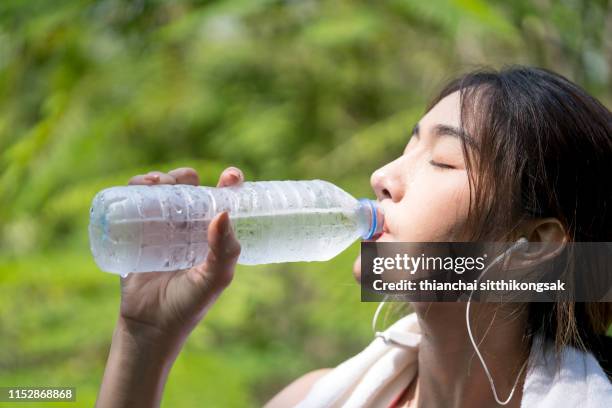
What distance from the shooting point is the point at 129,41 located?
9.23ft

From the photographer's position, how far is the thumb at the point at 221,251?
85 centimetres

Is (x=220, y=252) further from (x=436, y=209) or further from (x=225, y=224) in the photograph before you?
(x=436, y=209)

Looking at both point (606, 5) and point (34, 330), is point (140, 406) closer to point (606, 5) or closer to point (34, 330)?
point (34, 330)

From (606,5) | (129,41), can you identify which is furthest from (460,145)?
A: (129,41)

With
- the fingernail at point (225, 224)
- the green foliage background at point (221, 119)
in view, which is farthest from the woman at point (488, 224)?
the green foliage background at point (221, 119)

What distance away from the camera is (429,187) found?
1.02 metres

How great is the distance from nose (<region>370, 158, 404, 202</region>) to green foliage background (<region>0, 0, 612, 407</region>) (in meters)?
0.55

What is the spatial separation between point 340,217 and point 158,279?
35 cm

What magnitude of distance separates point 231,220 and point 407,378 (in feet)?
1.54

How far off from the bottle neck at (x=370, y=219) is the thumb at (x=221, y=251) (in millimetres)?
276

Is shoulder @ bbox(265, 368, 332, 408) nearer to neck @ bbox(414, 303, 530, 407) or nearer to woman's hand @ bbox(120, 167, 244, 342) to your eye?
neck @ bbox(414, 303, 530, 407)

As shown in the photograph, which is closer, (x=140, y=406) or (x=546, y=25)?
(x=140, y=406)

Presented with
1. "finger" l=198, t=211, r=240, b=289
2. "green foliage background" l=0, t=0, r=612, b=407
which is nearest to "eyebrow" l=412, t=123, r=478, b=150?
"finger" l=198, t=211, r=240, b=289

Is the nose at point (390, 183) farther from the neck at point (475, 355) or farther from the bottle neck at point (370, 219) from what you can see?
the neck at point (475, 355)
